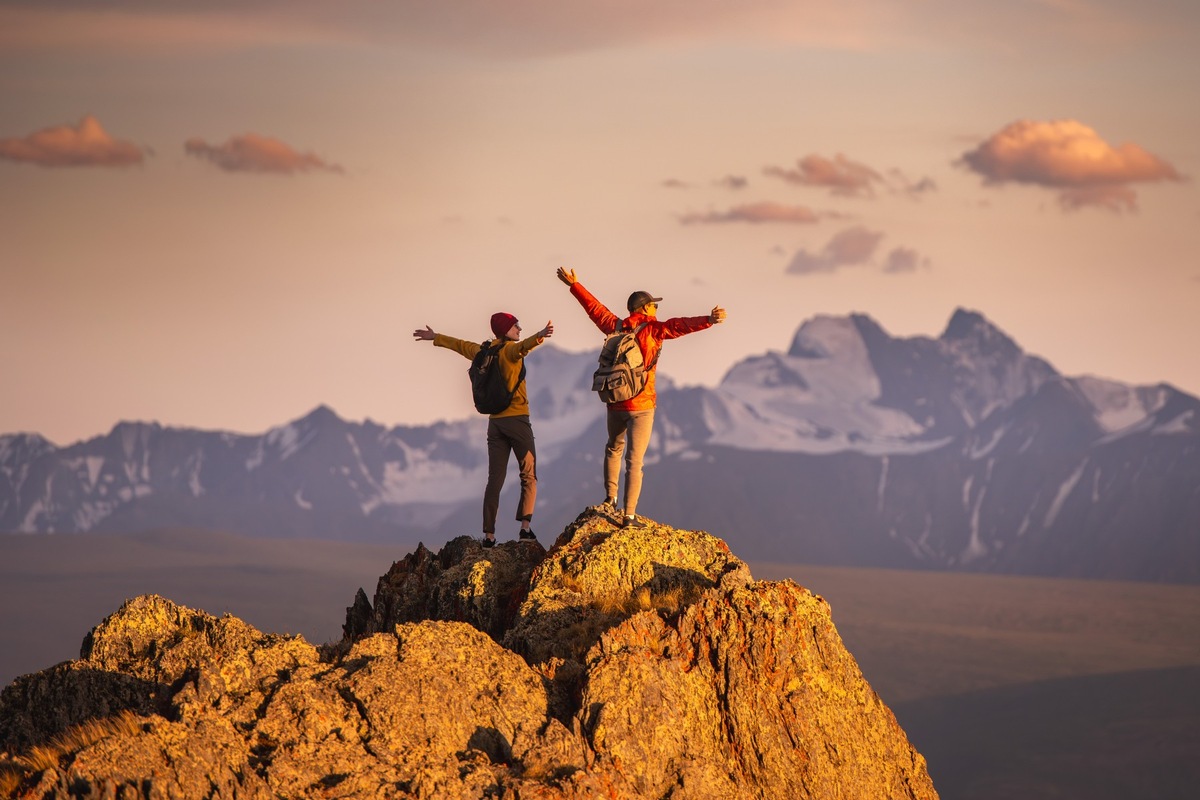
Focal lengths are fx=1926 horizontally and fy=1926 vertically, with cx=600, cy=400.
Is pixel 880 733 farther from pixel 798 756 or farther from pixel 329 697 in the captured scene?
pixel 329 697

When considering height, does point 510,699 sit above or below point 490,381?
below

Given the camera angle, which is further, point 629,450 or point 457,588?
point 629,450

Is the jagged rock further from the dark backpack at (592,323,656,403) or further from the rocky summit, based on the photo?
the dark backpack at (592,323,656,403)

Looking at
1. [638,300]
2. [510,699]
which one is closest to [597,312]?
[638,300]

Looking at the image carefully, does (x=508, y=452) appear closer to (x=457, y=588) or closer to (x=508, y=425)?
(x=508, y=425)

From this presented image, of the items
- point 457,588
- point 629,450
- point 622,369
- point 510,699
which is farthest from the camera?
point 629,450

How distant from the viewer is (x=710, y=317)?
96.9 ft

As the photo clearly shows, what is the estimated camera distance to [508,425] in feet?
101

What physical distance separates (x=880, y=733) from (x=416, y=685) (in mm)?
6733

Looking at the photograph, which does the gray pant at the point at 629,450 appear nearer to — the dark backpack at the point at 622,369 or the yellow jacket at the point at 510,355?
the dark backpack at the point at 622,369

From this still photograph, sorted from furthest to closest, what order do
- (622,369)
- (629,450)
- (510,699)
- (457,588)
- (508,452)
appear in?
(508,452) < (629,450) < (622,369) < (457,588) < (510,699)

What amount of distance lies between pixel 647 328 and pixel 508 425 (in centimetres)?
279

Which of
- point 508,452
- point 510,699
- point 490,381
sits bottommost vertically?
point 510,699

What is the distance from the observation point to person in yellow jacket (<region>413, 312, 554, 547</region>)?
99.5ft
